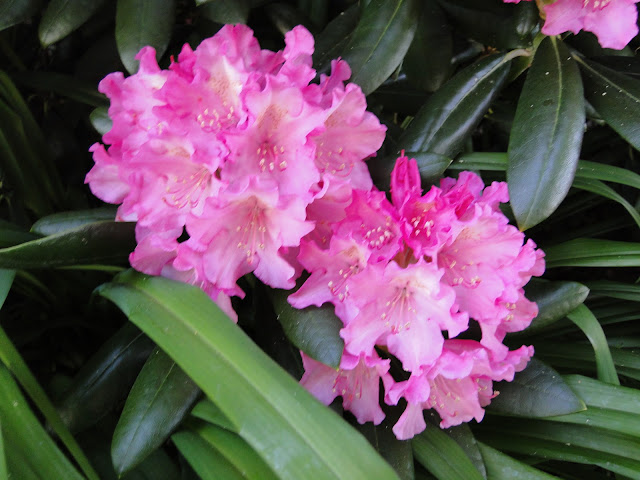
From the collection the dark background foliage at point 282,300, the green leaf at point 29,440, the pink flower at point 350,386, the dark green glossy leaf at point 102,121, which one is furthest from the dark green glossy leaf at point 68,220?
the pink flower at point 350,386

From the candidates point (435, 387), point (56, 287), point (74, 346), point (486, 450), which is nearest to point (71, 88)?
point (56, 287)

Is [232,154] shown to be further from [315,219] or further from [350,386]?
[350,386]

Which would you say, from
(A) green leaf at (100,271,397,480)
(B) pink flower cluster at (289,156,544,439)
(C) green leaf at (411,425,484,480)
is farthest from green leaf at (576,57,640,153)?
(A) green leaf at (100,271,397,480)

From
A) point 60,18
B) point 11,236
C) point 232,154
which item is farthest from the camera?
point 60,18

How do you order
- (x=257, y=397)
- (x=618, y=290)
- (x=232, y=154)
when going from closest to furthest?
(x=257, y=397), (x=232, y=154), (x=618, y=290)

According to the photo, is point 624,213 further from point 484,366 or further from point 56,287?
point 56,287

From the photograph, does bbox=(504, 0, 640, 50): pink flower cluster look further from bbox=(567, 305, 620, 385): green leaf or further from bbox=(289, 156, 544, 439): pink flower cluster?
bbox=(567, 305, 620, 385): green leaf

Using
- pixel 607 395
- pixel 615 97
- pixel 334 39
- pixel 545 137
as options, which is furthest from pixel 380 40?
pixel 607 395
